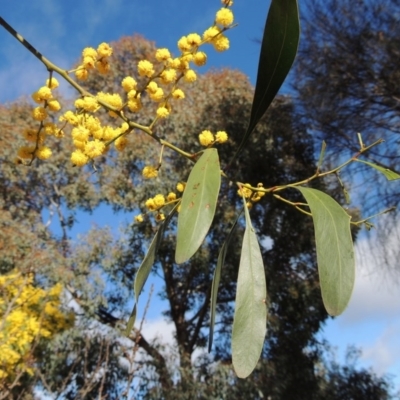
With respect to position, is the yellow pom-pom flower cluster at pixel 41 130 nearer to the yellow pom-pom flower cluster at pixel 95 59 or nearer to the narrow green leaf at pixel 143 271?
the yellow pom-pom flower cluster at pixel 95 59

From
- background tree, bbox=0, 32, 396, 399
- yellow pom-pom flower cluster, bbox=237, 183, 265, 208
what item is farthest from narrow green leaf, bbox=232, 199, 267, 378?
background tree, bbox=0, 32, 396, 399

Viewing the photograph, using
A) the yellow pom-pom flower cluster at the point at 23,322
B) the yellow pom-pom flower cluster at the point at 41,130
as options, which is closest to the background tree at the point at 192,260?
the yellow pom-pom flower cluster at the point at 23,322

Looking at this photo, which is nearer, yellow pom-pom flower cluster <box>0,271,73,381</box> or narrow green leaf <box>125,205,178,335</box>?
narrow green leaf <box>125,205,178,335</box>

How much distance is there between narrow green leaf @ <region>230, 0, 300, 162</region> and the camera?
1.27 ft

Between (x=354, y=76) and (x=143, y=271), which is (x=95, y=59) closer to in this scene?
(x=143, y=271)

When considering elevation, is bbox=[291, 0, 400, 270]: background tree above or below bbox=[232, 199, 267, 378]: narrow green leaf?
above

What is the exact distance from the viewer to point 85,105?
0.52 meters

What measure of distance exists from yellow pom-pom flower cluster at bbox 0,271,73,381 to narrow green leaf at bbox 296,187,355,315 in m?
2.56

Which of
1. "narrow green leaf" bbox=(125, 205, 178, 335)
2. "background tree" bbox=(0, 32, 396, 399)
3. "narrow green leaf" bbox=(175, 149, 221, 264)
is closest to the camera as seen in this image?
"narrow green leaf" bbox=(175, 149, 221, 264)

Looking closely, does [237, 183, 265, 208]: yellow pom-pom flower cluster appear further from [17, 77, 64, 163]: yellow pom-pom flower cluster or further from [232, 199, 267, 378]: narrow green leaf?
[17, 77, 64, 163]: yellow pom-pom flower cluster

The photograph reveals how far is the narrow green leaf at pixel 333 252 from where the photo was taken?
376 millimetres

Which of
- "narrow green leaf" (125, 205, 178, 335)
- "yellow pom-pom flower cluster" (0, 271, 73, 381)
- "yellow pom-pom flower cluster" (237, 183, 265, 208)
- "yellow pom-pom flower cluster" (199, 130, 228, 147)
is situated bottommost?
"narrow green leaf" (125, 205, 178, 335)

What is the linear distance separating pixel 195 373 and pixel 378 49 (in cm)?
318

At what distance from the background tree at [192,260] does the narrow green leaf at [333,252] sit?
4.11 m
